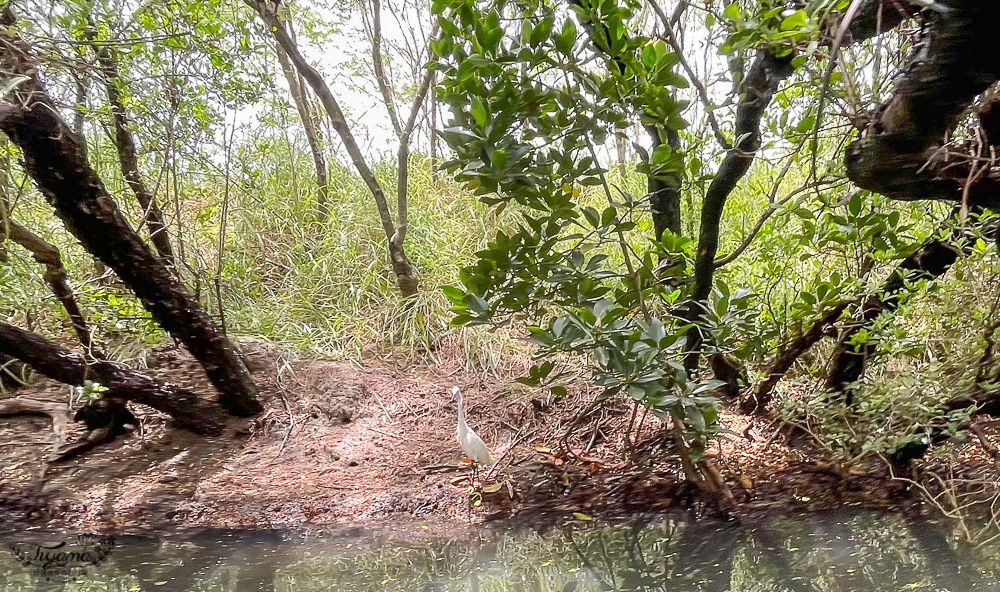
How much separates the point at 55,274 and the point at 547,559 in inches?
78.1

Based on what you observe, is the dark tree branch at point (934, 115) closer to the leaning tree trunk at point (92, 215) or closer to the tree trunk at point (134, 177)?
the leaning tree trunk at point (92, 215)

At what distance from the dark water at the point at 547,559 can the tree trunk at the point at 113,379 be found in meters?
0.54

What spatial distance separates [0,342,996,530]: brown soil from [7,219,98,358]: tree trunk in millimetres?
432

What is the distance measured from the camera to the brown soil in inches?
68.2

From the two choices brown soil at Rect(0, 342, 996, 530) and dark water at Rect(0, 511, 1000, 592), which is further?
brown soil at Rect(0, 342, 996, 530)

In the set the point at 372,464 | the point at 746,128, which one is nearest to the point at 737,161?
the point at 746,128

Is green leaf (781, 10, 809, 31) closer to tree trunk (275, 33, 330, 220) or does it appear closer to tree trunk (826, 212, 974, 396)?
tree trunk (826, 212, 974, 396)

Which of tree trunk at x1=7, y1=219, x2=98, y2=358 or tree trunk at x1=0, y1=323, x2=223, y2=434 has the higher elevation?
tree trunk at x1=7, y1=219, x2=98, y2=358

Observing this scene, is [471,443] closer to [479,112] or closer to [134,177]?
[479,112]

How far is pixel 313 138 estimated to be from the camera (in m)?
3.32

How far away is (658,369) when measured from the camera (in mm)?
1160

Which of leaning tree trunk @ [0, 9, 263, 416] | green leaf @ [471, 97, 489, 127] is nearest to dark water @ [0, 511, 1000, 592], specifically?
leaning tree trunk @ [0, 9, 263, 416]

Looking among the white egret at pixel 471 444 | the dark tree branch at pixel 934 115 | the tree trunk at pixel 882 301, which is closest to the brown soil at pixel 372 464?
the white egret at pixel 471 444

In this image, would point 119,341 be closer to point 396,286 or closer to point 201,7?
point 396,286
